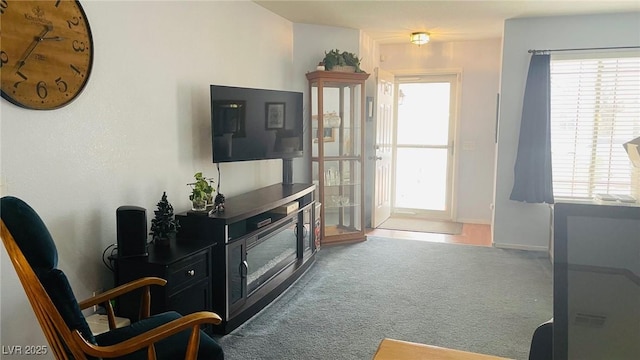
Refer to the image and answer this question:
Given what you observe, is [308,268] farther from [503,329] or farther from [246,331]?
[503,329]

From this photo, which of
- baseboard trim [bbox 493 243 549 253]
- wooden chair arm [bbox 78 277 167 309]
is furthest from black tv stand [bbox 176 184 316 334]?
baseboard trim [bbox 493 243 549 253]

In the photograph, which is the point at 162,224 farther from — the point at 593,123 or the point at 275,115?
the point at 593,123

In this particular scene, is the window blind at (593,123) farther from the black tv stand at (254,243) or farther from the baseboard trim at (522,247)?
the black tv stand at (254,243)

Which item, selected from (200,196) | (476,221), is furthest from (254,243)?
(476,221)

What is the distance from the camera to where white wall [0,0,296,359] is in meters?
2.11

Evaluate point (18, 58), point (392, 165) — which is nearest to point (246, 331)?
point (18, 58)

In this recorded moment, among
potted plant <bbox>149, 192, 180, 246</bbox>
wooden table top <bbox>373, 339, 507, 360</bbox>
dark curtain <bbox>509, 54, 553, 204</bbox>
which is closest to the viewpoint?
wooden table top <bbox>373, 339, 507, 360</bbox>

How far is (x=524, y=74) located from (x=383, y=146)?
1948 millimetres

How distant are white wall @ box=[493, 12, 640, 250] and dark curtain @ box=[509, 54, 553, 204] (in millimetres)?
118

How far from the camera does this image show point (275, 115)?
3932 mm

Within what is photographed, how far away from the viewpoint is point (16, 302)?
209cm

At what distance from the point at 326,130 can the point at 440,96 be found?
7.27ft

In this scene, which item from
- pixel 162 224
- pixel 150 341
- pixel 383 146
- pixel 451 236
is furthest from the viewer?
pixel 383 146

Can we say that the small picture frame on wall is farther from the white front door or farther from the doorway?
the doorway
